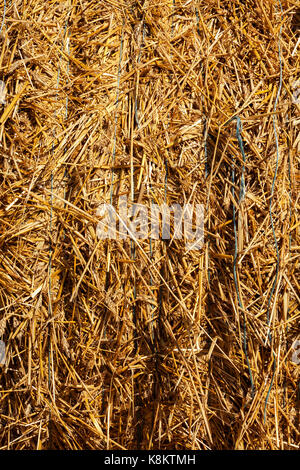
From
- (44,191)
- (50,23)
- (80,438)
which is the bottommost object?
(80,438)

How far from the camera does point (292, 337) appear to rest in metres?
1.31

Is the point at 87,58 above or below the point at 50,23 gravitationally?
below

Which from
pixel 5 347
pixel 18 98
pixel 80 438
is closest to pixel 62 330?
pixel 5 347

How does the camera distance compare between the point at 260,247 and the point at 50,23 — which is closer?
the point at 260,247

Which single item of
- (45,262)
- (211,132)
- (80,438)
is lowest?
(80,438)

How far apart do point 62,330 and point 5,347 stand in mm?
206

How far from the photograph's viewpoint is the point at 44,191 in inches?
54.3

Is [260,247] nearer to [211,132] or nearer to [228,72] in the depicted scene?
[211,132]

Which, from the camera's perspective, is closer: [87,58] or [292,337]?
[292,337]

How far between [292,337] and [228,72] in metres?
0.91

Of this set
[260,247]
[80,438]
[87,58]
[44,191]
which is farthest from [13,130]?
[80,438]

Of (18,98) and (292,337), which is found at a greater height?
(18,98)

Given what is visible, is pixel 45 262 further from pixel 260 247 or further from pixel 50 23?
pixel 50 23

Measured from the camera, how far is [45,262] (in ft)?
4.58
